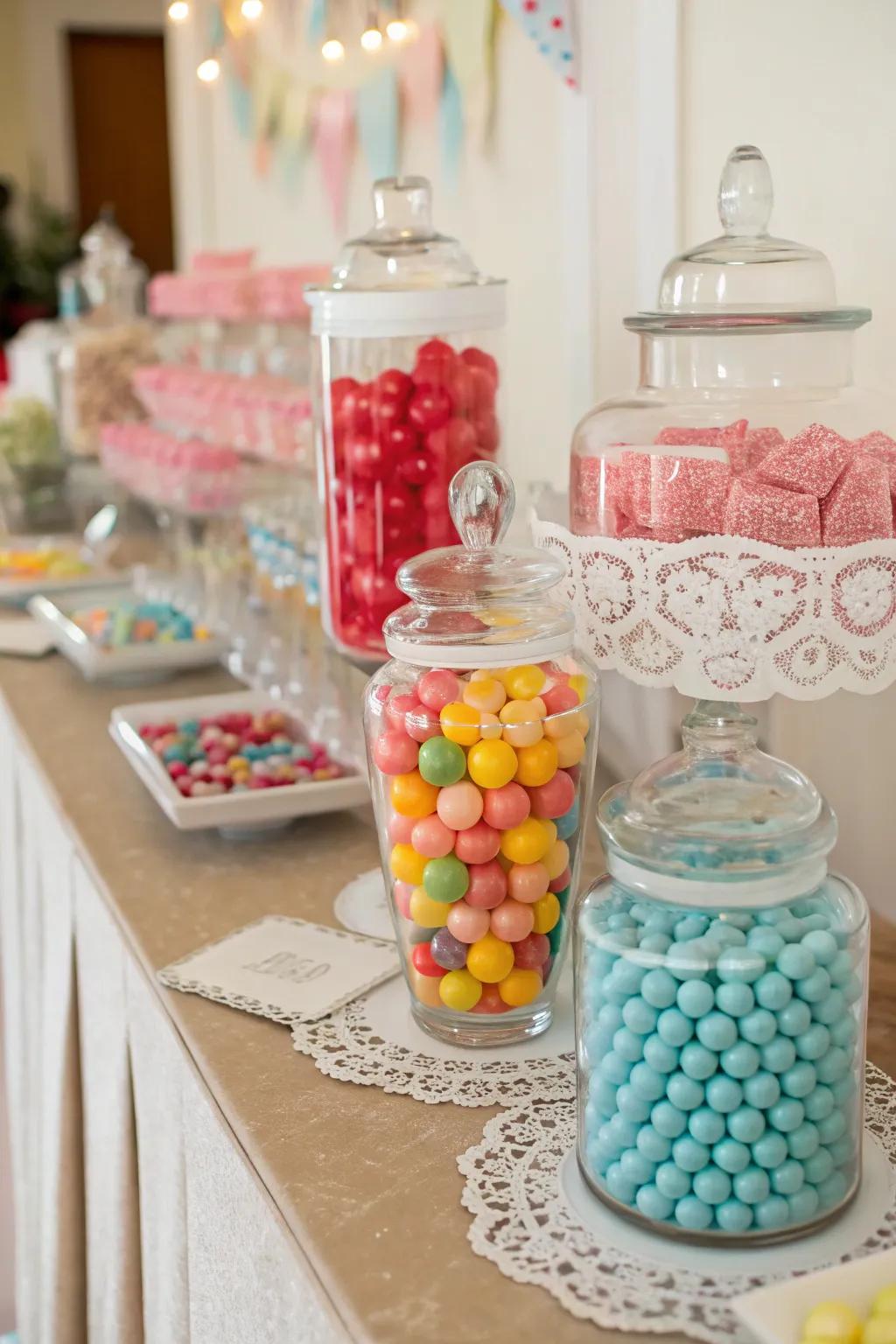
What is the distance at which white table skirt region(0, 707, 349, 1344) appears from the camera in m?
0.88

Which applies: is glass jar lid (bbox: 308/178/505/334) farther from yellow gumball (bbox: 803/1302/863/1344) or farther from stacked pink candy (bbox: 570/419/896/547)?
yellow gumball (bbox: 803/1302/863/1344)

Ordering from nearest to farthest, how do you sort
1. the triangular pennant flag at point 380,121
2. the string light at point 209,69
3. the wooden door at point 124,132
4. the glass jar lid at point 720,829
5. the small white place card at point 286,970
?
the glass jar lid at point 720,829, the small white place card at point 286,970, the triangular pennant flag at point 380,121, the string light at point 209,69, the wooden door at point 124,132

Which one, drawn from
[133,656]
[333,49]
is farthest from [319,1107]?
[333,49]

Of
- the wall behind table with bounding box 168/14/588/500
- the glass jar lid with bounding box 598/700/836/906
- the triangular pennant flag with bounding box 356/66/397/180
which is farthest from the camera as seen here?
the triangular pennant flag with bounding box 356/66/397/180

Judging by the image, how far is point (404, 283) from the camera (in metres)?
1.24

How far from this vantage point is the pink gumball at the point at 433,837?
35.8 inches

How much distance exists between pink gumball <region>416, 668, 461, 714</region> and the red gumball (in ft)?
1.24

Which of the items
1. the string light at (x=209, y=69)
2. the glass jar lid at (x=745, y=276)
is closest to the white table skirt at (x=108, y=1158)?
the glass jar lid at (x=745, y=276)

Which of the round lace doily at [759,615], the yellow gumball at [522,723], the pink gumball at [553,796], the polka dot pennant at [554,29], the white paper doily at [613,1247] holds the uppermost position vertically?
the polka dot pennant at [554,29]

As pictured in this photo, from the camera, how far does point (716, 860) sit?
0.74m

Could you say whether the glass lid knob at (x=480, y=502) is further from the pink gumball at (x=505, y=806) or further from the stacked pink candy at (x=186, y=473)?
the stacked pink candy at (x=186, y=473)

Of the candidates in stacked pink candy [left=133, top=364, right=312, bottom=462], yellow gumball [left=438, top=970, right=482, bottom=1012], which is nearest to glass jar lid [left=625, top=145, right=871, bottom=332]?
yellow gumball [left=438, top=970, right=482, bottom=1012]

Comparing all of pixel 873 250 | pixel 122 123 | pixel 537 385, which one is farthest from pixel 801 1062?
pixel 122 123

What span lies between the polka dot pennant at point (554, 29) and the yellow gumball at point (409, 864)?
36.6 inches
